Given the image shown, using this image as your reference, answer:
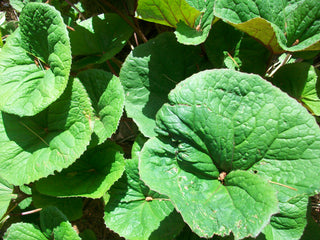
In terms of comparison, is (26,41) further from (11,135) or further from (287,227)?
(287,227)

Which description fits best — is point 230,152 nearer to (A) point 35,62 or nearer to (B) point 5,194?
(A) point 35,62

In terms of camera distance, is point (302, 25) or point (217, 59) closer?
point (302, 25)

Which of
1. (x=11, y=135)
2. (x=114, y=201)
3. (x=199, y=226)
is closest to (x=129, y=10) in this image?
(x=11, y=135)

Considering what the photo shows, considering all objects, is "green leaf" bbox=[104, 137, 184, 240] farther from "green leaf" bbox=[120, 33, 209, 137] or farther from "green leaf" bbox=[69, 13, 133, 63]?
"green leaf" bbox=[69, 13, 133, 63]

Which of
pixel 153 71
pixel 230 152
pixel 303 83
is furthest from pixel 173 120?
pixel 303 83

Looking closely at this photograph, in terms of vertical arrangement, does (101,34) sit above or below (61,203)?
above

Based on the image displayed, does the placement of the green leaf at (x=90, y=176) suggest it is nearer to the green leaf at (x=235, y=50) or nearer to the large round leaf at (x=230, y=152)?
the large round leaf at (x=230, y=152)

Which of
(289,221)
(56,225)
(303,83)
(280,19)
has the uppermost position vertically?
(280,19)
